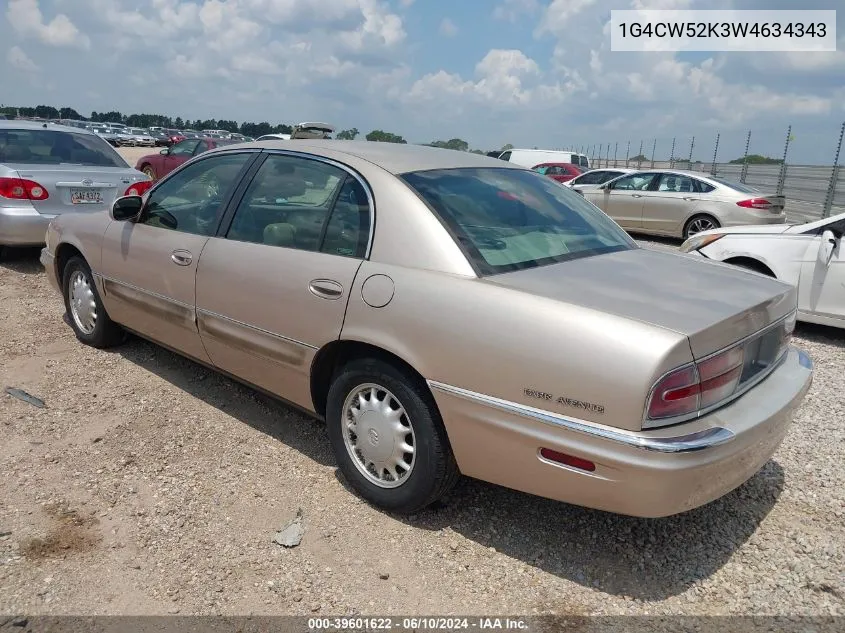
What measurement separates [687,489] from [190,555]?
1.99 m

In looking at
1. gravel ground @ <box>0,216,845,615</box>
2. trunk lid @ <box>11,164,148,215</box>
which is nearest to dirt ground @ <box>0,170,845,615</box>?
gravel ground @ <box>0,216,845,615</box>

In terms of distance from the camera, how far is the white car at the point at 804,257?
5715 millimetres

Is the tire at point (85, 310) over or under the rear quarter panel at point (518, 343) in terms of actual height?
under

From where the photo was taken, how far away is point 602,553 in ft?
9.09

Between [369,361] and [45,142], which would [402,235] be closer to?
[369,361]

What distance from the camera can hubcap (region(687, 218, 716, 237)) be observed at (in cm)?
1158

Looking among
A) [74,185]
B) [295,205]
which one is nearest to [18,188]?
[74,185]

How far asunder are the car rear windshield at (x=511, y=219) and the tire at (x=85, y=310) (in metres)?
2.90

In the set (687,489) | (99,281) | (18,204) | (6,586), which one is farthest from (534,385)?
(18,204)

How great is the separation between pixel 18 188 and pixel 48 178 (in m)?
0.30

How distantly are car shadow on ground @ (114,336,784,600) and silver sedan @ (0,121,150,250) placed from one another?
5073 millimetres

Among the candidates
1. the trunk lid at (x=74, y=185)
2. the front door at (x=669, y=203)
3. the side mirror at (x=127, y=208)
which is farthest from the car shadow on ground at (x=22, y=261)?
the front door at (x=669, y=203)

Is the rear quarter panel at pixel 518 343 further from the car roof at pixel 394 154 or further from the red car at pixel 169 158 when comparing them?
the red car at pixel 169 158

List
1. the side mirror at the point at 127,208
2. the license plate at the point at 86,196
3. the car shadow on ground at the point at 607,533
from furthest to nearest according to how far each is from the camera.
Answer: the license plate at the point at 86,196 < the side mirror at the point at 127,208 < the car shadow on ground at the point at 607,533
